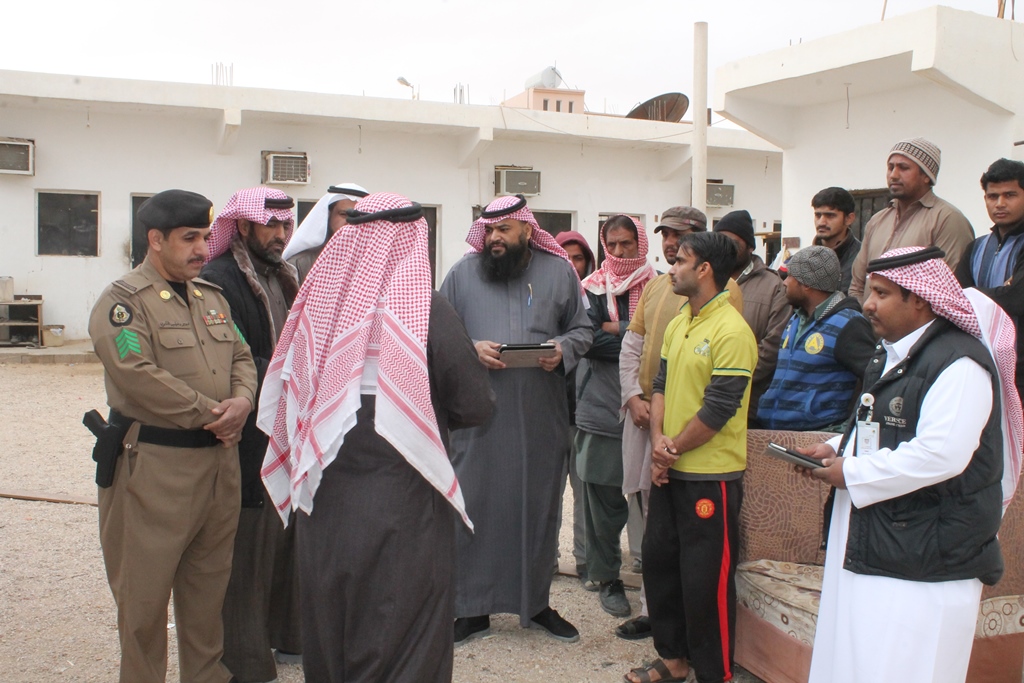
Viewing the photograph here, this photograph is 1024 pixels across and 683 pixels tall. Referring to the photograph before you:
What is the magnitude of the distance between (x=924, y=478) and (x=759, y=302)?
1.94 m

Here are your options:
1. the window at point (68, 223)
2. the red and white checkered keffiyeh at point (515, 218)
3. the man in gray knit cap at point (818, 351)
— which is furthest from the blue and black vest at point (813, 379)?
the window at point (68, 223)

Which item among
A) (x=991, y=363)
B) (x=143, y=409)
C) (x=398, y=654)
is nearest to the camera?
(x=991, y=363)

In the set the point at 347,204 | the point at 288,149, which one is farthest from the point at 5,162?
the point at 347,204

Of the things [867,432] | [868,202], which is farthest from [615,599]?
[868,202]

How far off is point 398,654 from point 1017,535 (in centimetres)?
236

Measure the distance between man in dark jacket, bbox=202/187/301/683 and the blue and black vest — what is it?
85.4 inches

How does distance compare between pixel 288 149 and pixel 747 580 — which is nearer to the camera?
pixel 747 580

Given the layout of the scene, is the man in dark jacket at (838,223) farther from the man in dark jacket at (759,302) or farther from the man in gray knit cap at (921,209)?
the man in dark jacket at (759,302)

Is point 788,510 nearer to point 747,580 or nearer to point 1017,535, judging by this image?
point 747,580

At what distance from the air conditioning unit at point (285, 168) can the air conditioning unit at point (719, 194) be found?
7747mm

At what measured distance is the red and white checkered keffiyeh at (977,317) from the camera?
2486 mm

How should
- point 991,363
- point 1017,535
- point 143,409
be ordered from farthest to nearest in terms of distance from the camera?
point 1017,535
point 143,409
point 991,363

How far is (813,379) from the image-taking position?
3.76 metres

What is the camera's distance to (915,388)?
249cm
